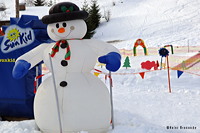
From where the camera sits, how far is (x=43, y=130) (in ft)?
12.1

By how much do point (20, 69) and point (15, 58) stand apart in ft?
4.00

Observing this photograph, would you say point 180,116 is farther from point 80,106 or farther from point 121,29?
point 121,29

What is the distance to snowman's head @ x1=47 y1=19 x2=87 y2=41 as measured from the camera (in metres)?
3.63

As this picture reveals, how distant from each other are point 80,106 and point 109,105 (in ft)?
1.70

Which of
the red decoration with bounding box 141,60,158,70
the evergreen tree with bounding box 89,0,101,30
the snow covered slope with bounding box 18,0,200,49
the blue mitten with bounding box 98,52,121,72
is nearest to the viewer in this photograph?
the blue mitten with bounding box 98,52,121,72

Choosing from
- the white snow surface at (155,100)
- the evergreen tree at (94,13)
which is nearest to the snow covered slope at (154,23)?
the white snow surface at (155,100)

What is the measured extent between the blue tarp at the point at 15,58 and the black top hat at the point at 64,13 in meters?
1.11

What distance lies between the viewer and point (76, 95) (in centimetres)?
349

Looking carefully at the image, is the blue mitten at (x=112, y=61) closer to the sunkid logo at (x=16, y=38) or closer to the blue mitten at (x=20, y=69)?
the blue mitten at (x=20, y=69)

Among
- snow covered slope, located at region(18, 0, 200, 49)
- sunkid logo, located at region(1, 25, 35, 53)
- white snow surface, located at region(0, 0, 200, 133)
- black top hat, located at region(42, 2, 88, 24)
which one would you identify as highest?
snow covered slope, located at region(18, 0, 200, 49)

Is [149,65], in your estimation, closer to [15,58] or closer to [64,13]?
[15,58]

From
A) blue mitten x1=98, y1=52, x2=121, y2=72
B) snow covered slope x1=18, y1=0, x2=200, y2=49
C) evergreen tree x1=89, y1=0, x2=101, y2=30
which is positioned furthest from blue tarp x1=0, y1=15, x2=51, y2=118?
evergreen tree x1=89, y1=0, x2=101, y2=30

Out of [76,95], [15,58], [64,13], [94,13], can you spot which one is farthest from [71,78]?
[94,13]

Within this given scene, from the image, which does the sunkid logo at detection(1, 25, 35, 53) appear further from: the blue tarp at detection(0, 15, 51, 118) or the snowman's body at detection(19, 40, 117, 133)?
the snowman's body at detection(19, 40, 117, 133)
